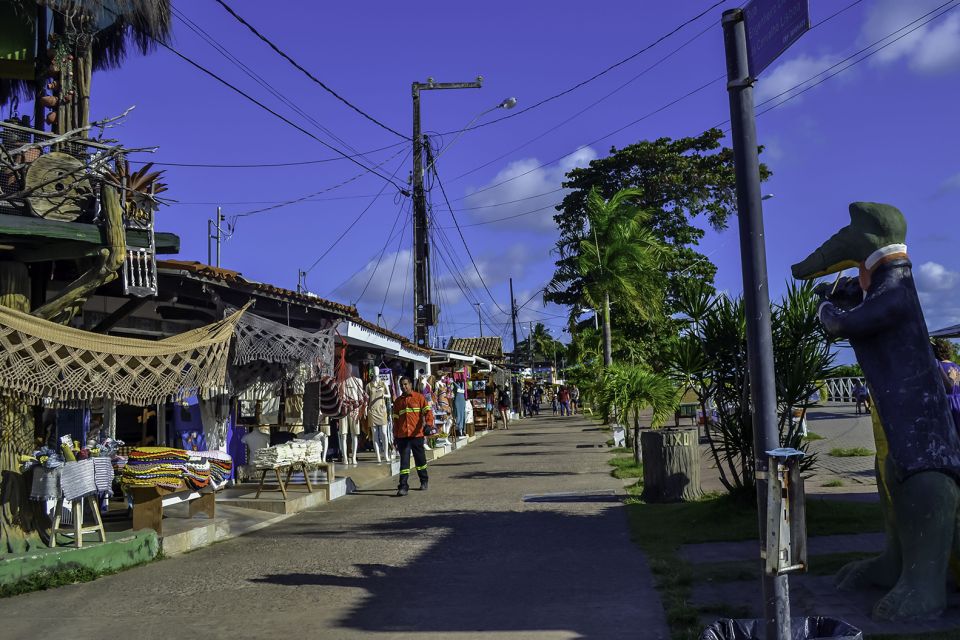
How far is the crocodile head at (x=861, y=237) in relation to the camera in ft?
19.5

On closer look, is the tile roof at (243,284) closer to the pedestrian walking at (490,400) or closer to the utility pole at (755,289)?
A: the utility pole at (755,289)

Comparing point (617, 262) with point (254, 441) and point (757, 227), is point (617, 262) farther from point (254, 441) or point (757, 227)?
point (757, 227)

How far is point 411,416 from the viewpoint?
1346 cm

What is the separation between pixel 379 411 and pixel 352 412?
4.82 feet

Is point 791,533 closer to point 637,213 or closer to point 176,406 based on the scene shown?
point 176,406

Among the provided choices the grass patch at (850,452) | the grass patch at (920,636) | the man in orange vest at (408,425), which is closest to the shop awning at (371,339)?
the man in orange vest at (408,425)

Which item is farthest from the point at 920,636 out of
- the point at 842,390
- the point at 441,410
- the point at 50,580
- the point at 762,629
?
the point at 842,390

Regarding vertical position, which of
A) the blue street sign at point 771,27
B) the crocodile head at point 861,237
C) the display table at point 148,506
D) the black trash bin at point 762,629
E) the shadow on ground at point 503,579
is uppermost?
the blue street sign at point 771,27

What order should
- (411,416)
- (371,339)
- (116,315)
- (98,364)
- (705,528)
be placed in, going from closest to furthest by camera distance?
(98,364), (705,528), (116,315), (411,416), (371,339)

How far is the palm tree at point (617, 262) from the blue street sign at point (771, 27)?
18076mm

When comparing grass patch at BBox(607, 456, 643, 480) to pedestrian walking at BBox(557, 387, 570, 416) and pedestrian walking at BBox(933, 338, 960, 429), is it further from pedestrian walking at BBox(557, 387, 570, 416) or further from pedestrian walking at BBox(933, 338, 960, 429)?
pedestrian walking at BBox(557, 387, 570, 416)

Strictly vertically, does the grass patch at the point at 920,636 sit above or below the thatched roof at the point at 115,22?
below

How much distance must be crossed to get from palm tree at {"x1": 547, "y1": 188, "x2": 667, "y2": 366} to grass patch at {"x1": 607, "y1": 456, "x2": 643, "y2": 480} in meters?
5.60

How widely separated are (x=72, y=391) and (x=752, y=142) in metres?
6.09
